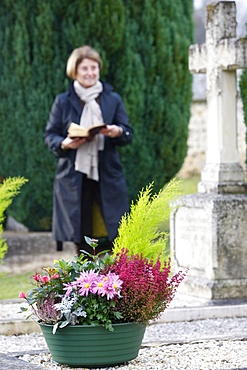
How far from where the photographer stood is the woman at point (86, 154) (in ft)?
27.8

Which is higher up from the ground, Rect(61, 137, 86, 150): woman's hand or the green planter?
Rect(61, 137, 86, 150): woman's hand

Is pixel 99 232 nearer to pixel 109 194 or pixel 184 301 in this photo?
pixel 109 194

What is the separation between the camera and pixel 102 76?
11.5 meters

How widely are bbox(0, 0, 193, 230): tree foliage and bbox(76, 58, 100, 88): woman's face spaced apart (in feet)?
9.57

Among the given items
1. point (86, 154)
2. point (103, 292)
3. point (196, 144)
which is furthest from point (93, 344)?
point (196, 144)

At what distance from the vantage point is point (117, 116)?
8625 millimetres

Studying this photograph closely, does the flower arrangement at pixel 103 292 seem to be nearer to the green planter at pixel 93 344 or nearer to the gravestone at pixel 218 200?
the green planter at pixel 93 344

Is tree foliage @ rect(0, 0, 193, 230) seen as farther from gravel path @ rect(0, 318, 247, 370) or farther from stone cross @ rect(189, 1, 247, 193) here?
gravel path @ rect(0, 318, 247, 370)

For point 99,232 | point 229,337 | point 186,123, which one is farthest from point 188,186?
point 229,337

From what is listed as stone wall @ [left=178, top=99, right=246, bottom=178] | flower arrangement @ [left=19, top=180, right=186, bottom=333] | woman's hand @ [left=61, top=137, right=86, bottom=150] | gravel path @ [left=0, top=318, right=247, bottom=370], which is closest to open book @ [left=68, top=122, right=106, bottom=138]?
woman's hand @ [left=61, top=137, right=86, bottom=150]

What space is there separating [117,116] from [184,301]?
175cm

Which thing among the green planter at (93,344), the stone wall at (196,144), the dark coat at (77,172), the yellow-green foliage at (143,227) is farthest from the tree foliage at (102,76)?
the stone wall at (196,144)

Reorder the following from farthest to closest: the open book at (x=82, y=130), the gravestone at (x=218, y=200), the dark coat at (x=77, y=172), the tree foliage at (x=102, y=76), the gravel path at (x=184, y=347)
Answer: the tree foliage at (x=102, y=76), the dark coat at (x=77, y=172), the open book at (x=82, y=130), the gravestone at (x=218, y=200), the gravel path at (x=184, y=347)

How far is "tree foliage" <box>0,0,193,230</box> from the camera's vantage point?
11469 millimetres
